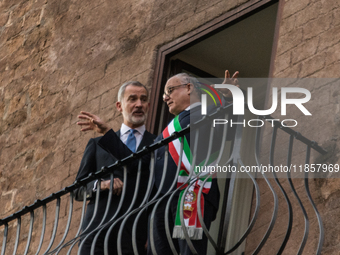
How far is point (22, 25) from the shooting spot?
27.9 feet

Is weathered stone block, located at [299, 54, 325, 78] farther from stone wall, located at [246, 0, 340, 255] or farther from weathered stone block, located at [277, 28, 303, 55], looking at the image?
weathered stone block, located at [277, 28, 303, 55]

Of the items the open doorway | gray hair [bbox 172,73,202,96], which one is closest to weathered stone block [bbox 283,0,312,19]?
the open doorway

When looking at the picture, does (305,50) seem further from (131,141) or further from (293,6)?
(131,141)

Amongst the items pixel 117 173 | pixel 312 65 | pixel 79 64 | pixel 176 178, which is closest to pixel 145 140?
pixel 117 173

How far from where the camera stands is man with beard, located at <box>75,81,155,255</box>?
4598mm

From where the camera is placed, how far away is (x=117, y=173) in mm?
4891

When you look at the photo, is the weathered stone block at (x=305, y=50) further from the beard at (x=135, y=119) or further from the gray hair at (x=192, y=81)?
the beard at (x=135, y=119)

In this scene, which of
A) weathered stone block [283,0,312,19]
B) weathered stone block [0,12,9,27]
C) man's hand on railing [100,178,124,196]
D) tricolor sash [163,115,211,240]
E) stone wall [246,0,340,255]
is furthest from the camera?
weathered stone block [0,12,9,27]

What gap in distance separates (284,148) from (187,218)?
1.12 m

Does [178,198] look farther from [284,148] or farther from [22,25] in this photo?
[22,25]

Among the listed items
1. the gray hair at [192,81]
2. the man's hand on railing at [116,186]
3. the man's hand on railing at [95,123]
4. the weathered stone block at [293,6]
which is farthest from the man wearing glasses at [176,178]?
the weathered stone block at [293,6]

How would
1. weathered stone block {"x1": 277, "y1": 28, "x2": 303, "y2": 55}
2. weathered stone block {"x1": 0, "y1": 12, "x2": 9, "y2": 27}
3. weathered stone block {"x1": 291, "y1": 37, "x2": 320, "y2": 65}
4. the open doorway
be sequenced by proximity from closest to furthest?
1. weathered stone block {"x1": 291, "y1": 37, "x2": 320, "y2": 65}
2. weathered stone block {"x1": 277, "y1": 28, "x2": 303, "y2": 55}
3. the open doorway
4. weathered stone block {"x1": 0, "y1": 12, "x2": 9, "y2": 27}

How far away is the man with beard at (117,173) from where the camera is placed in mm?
4598

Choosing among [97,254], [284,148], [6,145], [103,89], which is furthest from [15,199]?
[284,148]
